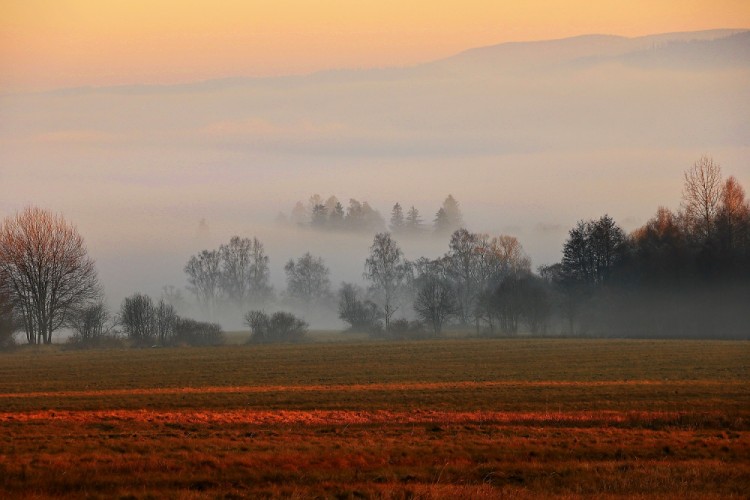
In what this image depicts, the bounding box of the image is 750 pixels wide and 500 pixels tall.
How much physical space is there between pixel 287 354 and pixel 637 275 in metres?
52.0

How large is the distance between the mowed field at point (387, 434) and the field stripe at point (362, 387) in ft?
0.45

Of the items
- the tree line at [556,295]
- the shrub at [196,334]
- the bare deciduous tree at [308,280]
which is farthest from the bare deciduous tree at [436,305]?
the bare deciduous tree at [308,280]

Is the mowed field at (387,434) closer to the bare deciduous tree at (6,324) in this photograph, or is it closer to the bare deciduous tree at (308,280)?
the bare deciduous tree at (6,324)

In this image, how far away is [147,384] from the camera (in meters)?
41.0

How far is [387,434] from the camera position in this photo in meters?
23.1

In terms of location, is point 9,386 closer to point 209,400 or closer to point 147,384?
point 147,384

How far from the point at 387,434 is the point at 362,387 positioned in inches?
548

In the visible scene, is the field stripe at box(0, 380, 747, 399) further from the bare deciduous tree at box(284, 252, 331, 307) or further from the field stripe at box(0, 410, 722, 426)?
the bare deciduous tree at box(284, 252, 331, 307)

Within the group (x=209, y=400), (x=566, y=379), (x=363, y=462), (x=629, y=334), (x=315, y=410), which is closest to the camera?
(x=363, y=462)

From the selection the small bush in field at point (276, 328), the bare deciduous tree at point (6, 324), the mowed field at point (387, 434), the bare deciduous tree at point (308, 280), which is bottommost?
the mowed field at point (387, 434)

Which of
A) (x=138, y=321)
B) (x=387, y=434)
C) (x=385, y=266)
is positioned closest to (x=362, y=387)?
(x=387, y=434)

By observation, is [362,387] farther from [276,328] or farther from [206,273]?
[206,273]

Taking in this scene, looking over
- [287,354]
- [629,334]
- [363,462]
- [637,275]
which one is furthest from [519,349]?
[363,462]

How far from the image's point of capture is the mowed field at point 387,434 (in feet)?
56.4
